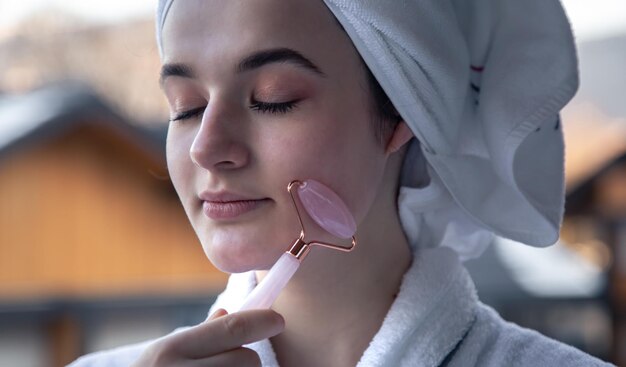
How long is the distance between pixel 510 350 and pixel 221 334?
0.35m

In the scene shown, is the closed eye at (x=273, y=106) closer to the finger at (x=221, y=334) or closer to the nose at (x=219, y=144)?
the nose at (x=219, y=144)

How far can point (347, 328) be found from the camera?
867 mm

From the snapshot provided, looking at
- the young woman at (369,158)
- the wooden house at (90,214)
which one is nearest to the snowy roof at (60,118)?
the wooden house at (90,214)

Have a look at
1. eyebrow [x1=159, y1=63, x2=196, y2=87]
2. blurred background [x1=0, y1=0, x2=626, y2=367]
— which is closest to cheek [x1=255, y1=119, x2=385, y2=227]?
eyebrow [x1=159, y1=63, x2=196, y2=87]

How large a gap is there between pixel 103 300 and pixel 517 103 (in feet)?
6.68

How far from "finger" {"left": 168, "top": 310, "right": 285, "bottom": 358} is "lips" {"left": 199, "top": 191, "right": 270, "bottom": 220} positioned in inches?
4.3

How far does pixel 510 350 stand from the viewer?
895 millimetres

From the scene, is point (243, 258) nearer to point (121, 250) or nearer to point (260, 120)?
point (260, 120)

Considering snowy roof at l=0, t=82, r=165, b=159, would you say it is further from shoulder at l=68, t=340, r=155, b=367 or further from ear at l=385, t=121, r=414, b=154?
ear at l=385, t=121, r=414, b=154

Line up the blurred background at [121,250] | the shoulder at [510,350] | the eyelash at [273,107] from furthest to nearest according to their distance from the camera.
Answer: the blurred background at [121,250]
the shoulder at [510,350]
the eyelash at [273,107]

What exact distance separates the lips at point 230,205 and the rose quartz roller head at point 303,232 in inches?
1.4

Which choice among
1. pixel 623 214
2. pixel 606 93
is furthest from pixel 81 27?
pixel 606 93

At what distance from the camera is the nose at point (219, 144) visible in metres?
0.75

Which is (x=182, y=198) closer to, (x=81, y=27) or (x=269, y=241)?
(x=269, y=241)
